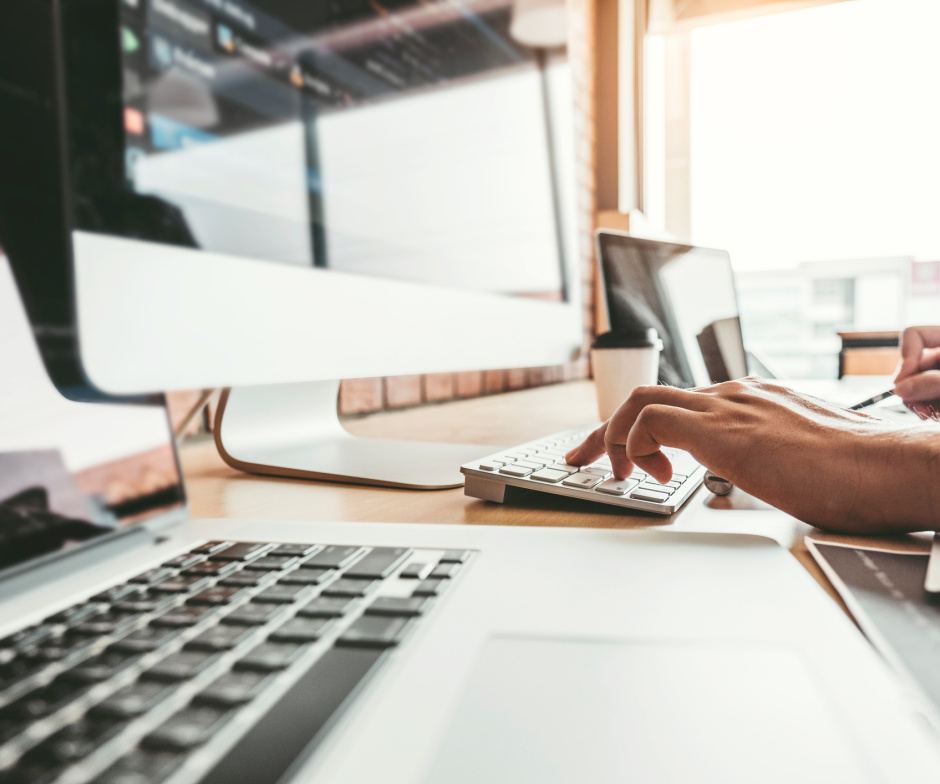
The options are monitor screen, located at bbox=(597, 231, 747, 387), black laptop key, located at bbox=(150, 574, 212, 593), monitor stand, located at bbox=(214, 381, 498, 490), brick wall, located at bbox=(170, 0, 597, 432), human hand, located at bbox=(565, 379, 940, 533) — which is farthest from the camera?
brick wall, located at bbox=(170, 0, 597, 432)

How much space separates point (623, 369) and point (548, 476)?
0.38 meters

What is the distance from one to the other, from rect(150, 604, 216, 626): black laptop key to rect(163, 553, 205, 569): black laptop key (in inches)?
2.0

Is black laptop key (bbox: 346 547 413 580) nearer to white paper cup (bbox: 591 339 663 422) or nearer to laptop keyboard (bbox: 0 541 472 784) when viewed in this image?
laptop keyboard (bbox: 0 541 472 784)

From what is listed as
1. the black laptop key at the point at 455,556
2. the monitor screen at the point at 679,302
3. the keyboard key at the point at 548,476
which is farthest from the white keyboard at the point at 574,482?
the monitor screen at the point at 679,302

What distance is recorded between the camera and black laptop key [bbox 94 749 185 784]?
12 cm

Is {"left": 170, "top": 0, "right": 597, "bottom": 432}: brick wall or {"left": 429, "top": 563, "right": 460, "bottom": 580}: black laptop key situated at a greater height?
{"left": 170, "top": 0, "right": 597, "bottom": 432}: brick wall

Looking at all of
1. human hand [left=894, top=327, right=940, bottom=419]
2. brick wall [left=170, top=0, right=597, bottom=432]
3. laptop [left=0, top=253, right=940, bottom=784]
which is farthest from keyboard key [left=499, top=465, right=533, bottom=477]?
human hand [left=894, top=327, right=940, bottom=419]

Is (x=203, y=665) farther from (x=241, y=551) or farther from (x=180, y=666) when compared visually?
(x=241, y=551)

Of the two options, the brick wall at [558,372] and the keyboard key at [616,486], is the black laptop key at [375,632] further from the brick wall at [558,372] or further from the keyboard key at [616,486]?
the brick wall at [558,372]

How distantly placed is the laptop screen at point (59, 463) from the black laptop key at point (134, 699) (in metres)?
0.13

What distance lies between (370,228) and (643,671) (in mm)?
385

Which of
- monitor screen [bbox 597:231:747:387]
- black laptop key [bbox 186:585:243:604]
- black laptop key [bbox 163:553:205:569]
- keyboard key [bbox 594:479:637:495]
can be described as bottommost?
keyboard key [bbox 594:479:637:495]

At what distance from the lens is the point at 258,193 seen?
0.36m

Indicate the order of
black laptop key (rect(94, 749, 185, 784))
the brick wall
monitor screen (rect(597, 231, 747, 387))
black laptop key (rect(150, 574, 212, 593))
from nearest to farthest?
black laptop key (rect(94, 749, 185, 784)) → black laptop key (rect(150, 574, 212, 593)) → monitor screen (rect(597, 231, 747, 387)) → the brick wall
